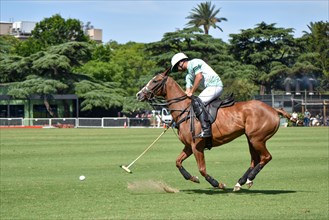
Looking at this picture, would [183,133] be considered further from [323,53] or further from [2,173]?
[323,53]

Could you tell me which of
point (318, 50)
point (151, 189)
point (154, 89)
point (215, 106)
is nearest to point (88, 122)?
point (318, 50)

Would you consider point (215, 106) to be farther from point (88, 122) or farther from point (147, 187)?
point (88, 122)

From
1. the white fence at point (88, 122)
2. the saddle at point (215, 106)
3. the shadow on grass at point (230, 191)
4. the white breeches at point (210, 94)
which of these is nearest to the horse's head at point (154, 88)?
the white breeches at point (210, 94)

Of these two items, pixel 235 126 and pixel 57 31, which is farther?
pixel 57 31

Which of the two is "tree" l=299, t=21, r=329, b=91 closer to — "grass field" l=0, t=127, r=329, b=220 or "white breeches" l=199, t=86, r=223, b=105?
"grass field" l=0, t=127, r=329, b=220

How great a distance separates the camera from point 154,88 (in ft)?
56.6

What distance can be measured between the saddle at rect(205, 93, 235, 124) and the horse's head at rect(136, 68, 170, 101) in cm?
118

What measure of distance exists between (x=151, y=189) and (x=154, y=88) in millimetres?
2985

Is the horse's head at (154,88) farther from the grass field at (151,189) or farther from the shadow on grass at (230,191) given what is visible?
the shadow on grass at (230,191)

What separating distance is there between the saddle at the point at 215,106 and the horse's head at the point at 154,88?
46.5 inches

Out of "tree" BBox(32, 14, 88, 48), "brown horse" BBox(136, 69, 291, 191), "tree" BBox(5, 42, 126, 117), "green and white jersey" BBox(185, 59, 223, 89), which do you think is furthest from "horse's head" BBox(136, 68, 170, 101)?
"tree" BBox(32, 14, 88, 48)

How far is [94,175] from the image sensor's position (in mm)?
24516

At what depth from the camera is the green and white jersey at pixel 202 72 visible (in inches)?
653

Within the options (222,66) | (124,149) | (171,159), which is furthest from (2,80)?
(171,159)
